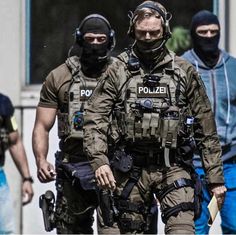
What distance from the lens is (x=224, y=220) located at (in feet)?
27.3

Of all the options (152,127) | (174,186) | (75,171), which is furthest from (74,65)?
(174,186)

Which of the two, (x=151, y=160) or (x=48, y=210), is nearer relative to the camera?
(x=151, y=160)

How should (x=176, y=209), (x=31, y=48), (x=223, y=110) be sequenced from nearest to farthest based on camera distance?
(x=176, y=209) < (x=223, y=110) < (x=31, y=48)

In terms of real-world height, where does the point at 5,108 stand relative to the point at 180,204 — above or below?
above

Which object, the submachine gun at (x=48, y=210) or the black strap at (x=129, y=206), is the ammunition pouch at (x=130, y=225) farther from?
the submachine gun at (x=48, y=210)

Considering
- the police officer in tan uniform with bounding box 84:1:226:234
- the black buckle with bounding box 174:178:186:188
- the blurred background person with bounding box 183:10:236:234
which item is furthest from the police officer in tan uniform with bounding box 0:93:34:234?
the blurred background person with bounding box 183:10:236:234

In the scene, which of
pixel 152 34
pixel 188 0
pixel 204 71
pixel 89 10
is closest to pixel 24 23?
pixel 89 10

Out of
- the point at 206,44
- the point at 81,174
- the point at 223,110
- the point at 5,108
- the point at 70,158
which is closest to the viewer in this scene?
the point at 5,108

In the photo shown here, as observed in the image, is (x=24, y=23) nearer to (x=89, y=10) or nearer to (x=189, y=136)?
(x=89, y=10)

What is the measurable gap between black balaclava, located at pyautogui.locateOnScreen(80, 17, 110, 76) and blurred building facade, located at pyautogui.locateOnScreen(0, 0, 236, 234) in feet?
4.79

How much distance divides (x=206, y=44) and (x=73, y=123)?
4.15ft

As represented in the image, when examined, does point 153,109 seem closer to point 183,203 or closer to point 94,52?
point 183,203

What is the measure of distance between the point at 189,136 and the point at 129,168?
0.45 m

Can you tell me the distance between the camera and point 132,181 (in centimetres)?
698
